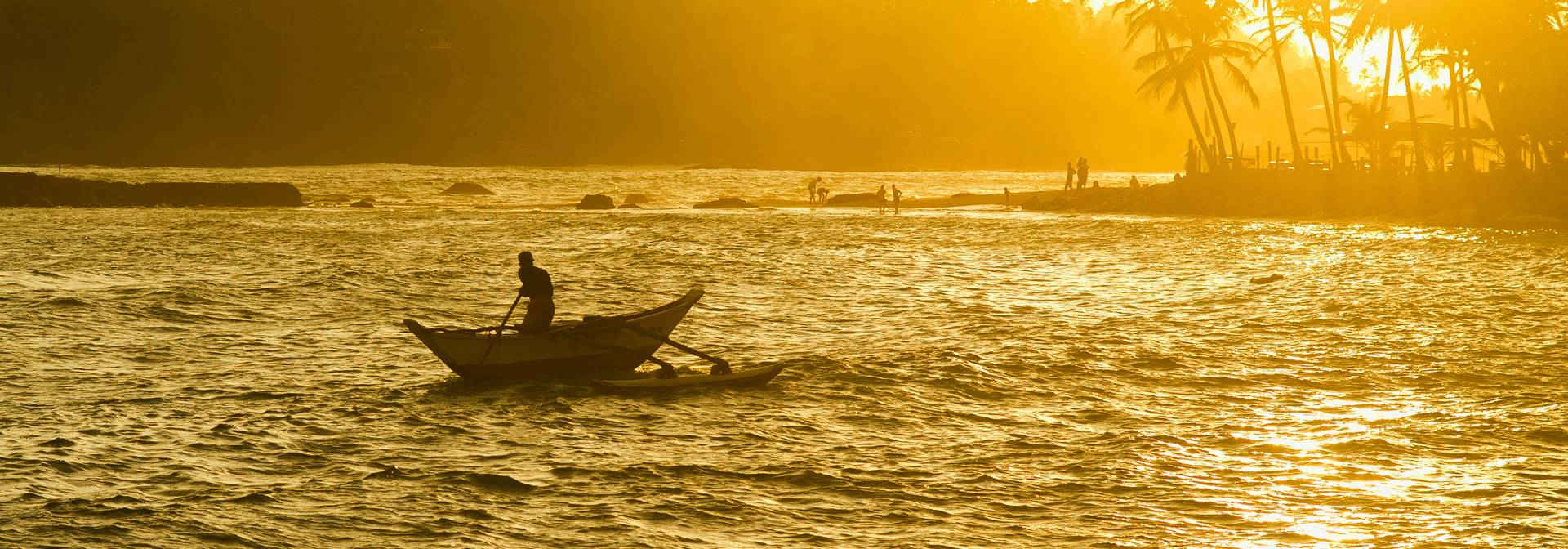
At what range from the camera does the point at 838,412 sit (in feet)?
43.3

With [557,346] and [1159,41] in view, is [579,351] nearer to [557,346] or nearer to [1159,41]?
[557,346]

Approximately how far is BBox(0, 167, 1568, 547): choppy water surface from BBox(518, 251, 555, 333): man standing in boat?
792 millimetres


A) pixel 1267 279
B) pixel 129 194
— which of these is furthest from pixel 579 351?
pixel 129 194

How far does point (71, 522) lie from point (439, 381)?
18.7 feet

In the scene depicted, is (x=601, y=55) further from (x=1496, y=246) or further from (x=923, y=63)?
(x=1496, y=246)

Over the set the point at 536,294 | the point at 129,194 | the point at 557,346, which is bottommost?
the point at 557,346

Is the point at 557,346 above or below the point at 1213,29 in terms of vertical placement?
below

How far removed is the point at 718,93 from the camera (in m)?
136

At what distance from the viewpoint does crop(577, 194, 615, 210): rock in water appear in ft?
178

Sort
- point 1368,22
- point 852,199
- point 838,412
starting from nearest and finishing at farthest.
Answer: point 838,412 < point 1368,22 < point 852,199

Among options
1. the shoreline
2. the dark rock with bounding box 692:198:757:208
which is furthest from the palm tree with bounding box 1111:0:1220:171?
the dark rock with bounding box 692:198:757:208

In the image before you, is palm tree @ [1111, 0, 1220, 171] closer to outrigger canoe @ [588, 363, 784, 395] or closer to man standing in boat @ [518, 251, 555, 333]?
outrigger canoe @ [588, 363, 784, 395]

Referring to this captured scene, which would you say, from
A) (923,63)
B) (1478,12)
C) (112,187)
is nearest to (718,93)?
(923,63)

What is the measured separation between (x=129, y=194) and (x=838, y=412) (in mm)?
51347
